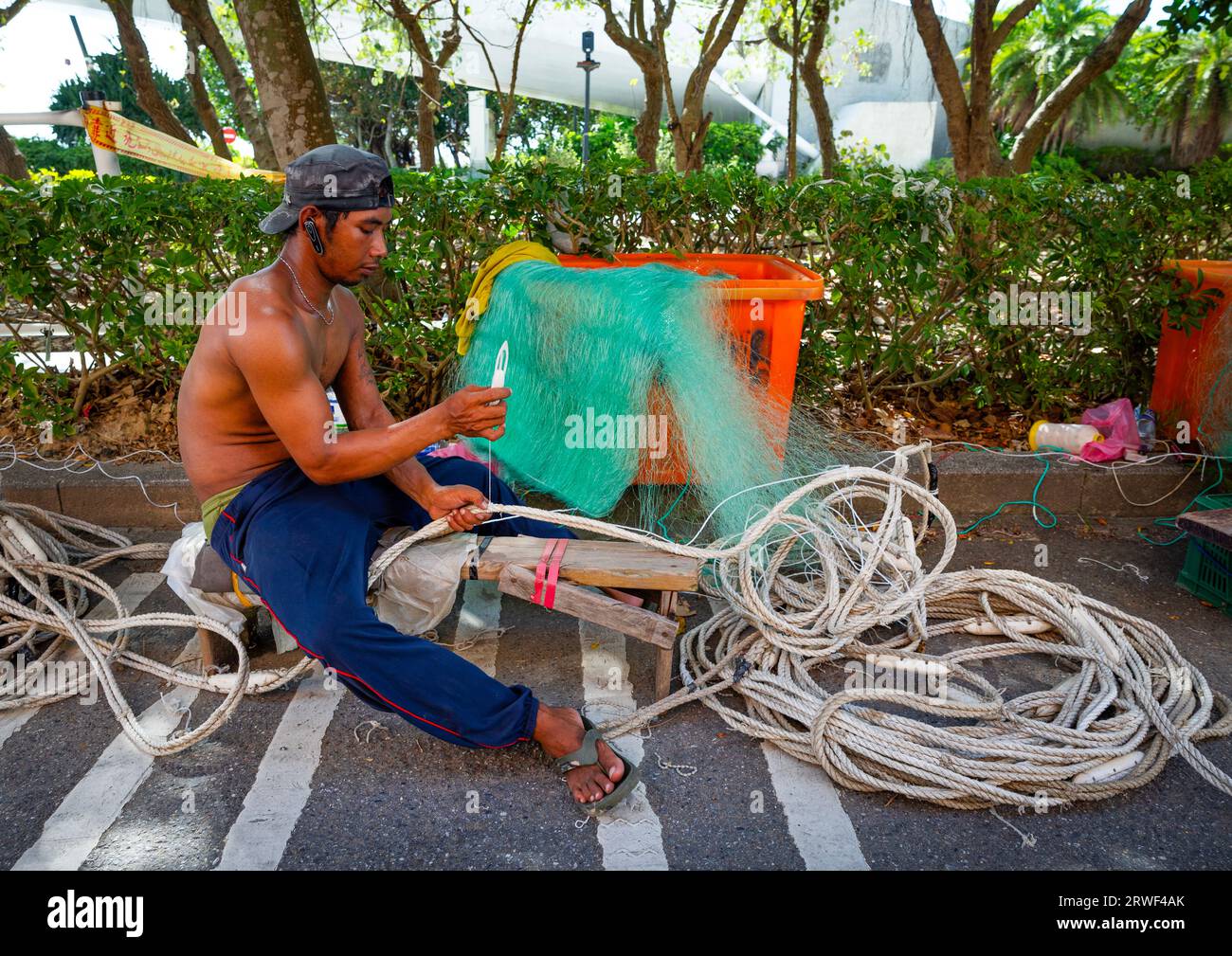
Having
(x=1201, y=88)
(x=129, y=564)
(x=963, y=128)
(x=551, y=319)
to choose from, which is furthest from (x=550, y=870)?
(x=1201, y=88)

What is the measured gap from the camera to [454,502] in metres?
2.90

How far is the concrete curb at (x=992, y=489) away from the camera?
4.11m

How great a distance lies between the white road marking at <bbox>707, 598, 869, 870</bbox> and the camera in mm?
2229

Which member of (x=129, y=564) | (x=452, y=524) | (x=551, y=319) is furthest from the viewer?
(x=129, y=564)

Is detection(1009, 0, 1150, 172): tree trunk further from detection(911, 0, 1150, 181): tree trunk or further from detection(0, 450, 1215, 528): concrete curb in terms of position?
detection(0, 450, 1215, 528): concrete curb

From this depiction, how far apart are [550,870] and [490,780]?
0.37 metres

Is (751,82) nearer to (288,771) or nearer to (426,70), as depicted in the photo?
(426,70)

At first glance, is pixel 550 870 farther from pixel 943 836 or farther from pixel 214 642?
pixel 214 642

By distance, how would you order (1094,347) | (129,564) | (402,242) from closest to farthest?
(129,564), (402,242), (1094,347)

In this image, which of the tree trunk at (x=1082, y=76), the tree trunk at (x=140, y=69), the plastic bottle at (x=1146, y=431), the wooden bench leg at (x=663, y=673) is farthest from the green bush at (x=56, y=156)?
the wooden bench leg at (x=663, y=673)

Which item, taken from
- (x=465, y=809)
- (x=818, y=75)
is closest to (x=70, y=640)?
(x=465, y=809)

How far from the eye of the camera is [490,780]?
250cm

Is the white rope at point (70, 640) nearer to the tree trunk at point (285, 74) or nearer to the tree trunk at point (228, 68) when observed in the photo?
the tree trunk at point (285, 74)

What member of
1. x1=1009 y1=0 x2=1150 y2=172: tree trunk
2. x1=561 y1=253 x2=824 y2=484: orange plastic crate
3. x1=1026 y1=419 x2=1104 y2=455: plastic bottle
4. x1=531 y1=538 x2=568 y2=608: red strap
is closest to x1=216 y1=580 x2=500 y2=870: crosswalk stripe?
x1=531 y1=538 x2=568 y2=608: red strap
